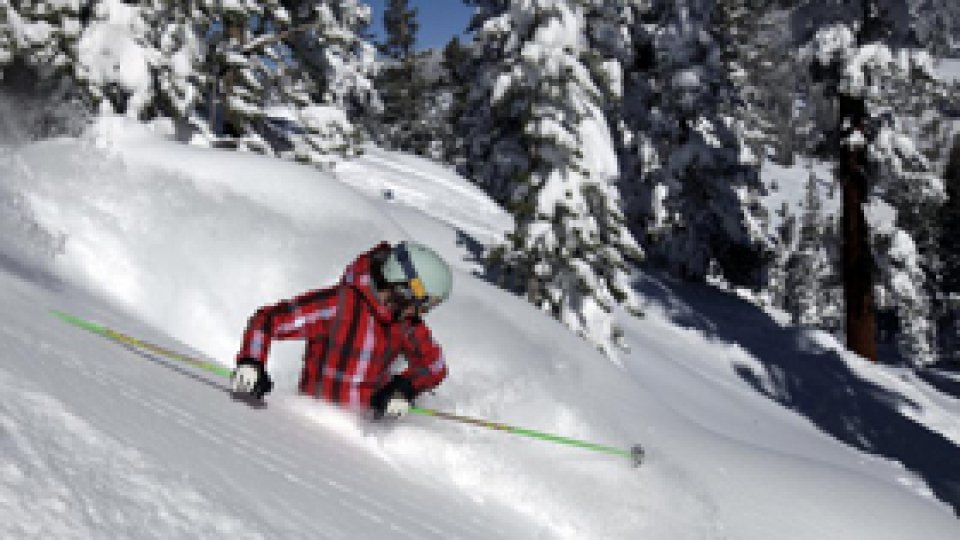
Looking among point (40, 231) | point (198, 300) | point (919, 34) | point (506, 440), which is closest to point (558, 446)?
point (506, 440)

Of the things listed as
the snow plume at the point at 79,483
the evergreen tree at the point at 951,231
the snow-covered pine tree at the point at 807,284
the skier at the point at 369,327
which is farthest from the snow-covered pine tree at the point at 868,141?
the snow-covered pine tree at the point at 807,284

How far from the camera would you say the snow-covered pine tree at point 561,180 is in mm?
11477

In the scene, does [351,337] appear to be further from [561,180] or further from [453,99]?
[453,99]

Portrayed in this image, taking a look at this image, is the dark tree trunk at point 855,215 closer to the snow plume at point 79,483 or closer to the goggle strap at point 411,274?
the goggle strap at point 411,274

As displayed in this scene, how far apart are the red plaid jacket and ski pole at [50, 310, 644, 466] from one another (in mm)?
334

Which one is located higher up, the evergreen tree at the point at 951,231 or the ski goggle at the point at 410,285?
the evergreen tree at the point at 951,231

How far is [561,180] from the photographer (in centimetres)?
1166

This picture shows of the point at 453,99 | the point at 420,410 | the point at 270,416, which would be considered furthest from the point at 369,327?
the point at 453,99

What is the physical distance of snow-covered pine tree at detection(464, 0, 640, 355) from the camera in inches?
452

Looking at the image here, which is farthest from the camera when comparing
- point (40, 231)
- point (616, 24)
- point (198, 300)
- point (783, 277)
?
point (783, 277)

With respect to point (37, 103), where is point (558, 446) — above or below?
below

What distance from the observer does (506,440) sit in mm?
5602

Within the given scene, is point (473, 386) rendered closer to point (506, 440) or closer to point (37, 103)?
point (506, 440)

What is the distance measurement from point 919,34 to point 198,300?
45.6 feet
